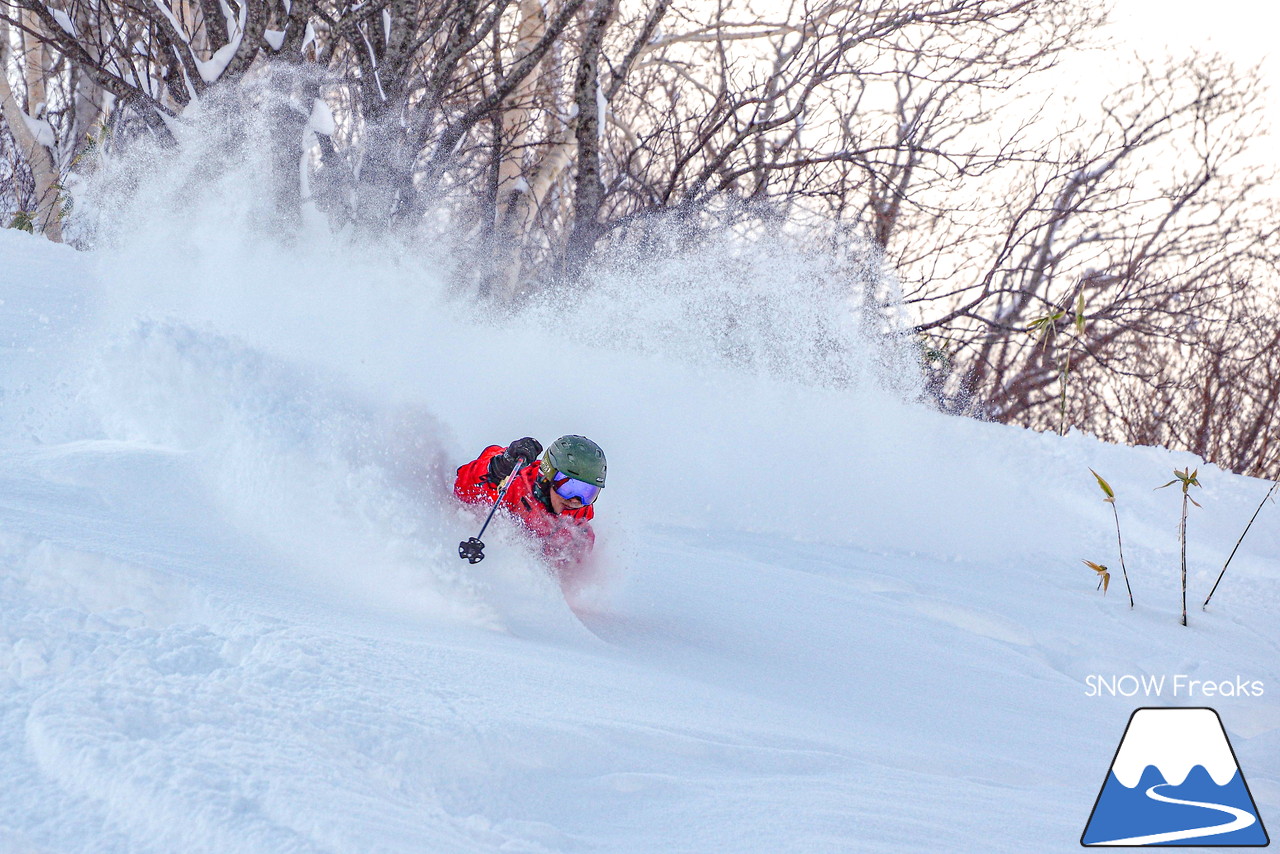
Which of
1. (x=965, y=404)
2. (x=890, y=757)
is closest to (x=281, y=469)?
(x=890, y=757)

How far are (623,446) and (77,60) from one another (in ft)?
19.5

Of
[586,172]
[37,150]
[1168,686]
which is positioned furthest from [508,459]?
[37,150]

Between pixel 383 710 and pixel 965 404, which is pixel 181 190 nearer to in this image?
pixel 383 710

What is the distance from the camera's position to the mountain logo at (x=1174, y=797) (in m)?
1.89

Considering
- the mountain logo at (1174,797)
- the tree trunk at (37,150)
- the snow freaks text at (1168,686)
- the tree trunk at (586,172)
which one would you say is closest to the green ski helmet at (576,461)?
the mountain logo at (1174,797)

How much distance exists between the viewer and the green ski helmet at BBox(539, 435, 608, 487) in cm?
327

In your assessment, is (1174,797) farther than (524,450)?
No

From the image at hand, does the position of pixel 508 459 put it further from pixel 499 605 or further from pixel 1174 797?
pixel 1174 797

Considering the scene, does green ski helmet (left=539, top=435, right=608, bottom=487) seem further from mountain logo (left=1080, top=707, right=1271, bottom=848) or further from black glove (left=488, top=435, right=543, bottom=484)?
mountain logo (left=1080, top=707, right=1271, bottom=848)

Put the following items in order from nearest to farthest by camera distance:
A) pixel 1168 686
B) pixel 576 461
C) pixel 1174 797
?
pixel 1174 797, pixel 576 461, pixel 1168 686

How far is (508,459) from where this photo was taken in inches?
132

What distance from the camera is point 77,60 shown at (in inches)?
299

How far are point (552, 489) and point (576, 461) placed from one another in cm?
15

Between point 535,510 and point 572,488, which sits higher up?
point 572,488
